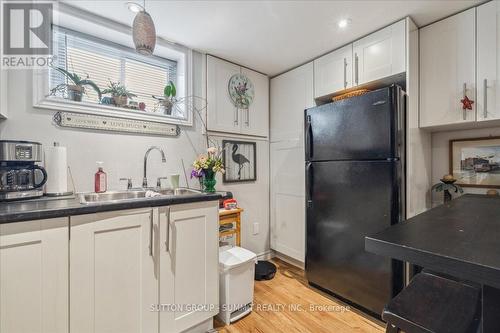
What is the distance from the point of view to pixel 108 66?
6.33 ft

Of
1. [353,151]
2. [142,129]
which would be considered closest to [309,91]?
[353,151]

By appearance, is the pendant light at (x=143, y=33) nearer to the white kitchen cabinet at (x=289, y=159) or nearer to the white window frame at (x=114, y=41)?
the white window frame at (x=114, y=41)

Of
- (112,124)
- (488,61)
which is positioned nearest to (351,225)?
(488,61)

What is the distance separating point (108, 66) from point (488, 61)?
2.88 metres

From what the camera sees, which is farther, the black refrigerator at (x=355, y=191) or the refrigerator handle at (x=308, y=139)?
the refrigerator handle at (x=308, y=139)

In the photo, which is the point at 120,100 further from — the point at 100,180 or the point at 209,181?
the point at 209,181

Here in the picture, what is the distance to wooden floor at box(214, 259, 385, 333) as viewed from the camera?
5.38 ft

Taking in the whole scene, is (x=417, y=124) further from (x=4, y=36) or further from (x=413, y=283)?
(x=4, y=36)

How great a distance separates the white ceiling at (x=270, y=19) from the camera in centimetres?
161

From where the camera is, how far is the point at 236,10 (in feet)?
5.47

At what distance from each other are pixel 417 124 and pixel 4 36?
2.96 m

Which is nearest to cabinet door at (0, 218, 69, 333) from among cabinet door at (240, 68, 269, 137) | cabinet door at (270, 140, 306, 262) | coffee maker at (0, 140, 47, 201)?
coffee maker at (0, 140, 47, 201)

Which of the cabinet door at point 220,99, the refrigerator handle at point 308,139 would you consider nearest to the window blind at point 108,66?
the cabinet door at point 220,99

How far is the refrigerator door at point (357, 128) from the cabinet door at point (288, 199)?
17.3 inches
